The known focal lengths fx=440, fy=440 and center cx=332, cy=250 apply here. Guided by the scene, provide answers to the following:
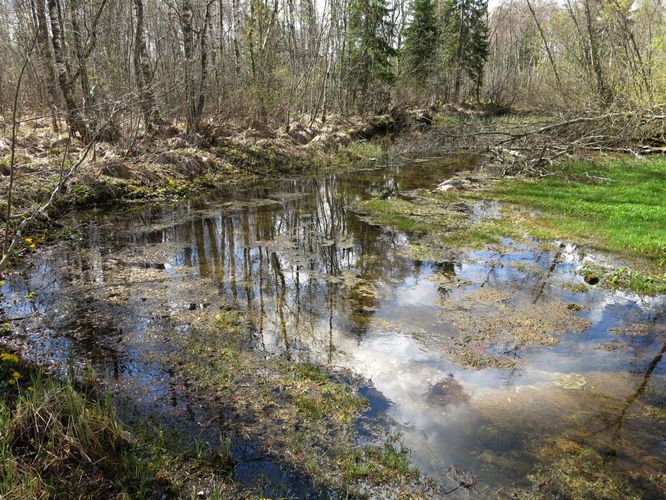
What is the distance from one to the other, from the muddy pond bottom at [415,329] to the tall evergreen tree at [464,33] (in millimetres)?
37903

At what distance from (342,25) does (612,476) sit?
31.7 m

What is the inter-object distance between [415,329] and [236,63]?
18522mm

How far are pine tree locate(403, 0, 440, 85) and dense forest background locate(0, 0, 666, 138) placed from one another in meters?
2.23

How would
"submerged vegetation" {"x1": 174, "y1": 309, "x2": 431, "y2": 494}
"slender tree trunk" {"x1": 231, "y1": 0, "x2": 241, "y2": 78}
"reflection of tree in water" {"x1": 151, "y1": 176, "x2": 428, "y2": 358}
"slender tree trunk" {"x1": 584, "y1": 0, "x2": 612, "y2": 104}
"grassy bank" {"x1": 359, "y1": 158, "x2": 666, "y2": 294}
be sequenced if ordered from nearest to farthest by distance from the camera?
"submerged vegetation" {"x1": 174, "y1": 309, "x2": 431, "y2": 494} < "reflection of tree in water" {"x1": 151, "y1": 176, "x2": 428, "y2": 358} < "grassy bank" {"x1": 359, "y1": 158, "x2": 666, "y2": 294} < "slender tree trunk" {"x1": 584, "y1": 0, "x2": 612, "y2": 104} < "slender tree trunk" {"x1": 231, "y1": 0, "x2": 241, "y2": 78}

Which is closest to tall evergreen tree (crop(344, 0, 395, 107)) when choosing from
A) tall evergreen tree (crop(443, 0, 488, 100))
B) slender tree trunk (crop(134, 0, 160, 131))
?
tall evergreen tree (crop(443, 0, 488, 100))

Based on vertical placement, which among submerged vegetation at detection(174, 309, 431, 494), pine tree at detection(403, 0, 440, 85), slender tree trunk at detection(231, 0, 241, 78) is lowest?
submerged vegetation at detection(174, 309, 431, 494)

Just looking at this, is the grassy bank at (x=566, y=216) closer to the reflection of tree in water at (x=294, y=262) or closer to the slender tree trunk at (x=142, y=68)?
the reflection of tree in water at (x=294, y=262)

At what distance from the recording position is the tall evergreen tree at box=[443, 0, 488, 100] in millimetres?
41219

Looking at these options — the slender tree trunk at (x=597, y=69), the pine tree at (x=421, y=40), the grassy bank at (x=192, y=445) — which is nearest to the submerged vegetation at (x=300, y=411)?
the grassy bank at (x=192, y=445)

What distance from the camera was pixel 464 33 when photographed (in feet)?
136

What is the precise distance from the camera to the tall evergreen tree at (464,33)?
41.2 m

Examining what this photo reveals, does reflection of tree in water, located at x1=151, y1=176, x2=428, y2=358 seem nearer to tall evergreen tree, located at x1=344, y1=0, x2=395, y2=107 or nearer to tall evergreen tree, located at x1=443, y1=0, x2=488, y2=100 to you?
tall evergreen tree, located at x1=344, y1=0, x2=395, y2=107

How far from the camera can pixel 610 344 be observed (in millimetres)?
5637

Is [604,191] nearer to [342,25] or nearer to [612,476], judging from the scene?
[612,476]
